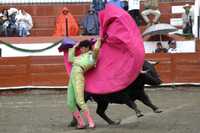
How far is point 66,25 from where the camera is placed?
782 inches

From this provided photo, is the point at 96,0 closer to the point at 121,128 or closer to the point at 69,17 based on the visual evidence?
the point at 69,17

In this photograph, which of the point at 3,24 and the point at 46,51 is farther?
the point at 3,24

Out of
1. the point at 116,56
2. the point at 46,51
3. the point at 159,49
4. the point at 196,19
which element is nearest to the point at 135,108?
the point at 116,56

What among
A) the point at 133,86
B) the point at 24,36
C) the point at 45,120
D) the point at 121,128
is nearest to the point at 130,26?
the point at 133,86

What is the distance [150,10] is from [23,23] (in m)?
3.72

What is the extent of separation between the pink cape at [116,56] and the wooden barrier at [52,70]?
813cm

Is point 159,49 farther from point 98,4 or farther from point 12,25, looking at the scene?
point 12,25

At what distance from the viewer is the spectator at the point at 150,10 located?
20.0 m

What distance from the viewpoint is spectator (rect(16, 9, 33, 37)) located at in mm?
19719

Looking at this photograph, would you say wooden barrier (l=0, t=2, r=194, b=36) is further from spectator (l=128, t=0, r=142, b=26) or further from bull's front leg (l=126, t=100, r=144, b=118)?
bull's front leg (l=126, t=100, r=144, b=118)

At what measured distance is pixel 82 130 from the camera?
10.2 metres

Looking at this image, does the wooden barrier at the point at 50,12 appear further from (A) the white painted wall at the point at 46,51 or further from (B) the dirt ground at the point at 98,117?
(B) the dirt ground at the point at 98,117

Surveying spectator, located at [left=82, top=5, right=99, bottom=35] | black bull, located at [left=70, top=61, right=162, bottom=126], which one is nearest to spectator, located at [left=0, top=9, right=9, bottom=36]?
spectator, located at [left=82, top=5, right=99, bottom=35]

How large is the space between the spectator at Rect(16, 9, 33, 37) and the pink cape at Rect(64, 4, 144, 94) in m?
9.34
